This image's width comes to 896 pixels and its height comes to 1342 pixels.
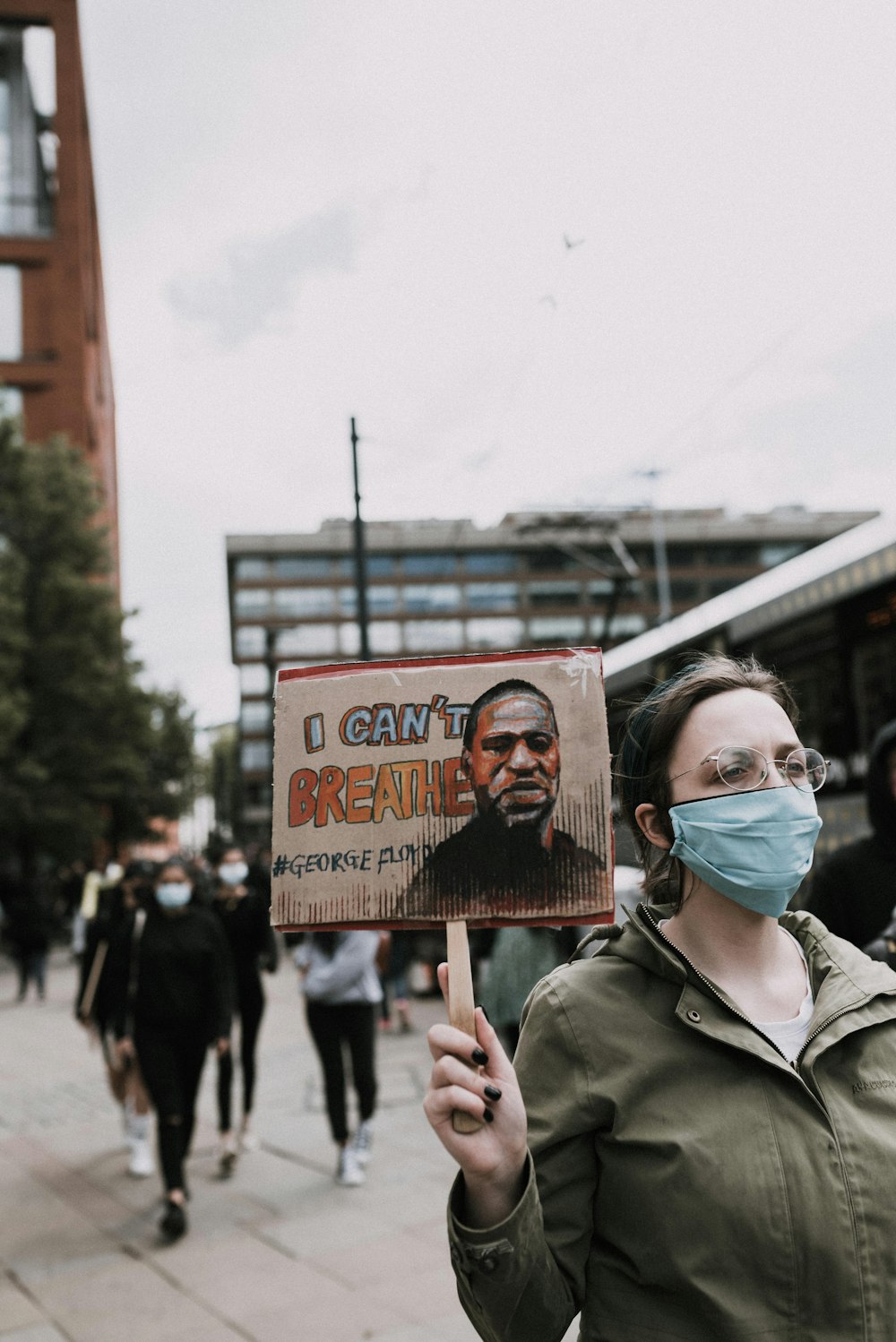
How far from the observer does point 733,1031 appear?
173 cm

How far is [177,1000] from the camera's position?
22.0 feet

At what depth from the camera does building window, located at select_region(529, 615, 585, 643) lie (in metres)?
92.9

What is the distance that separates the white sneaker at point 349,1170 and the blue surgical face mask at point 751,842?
218 inches

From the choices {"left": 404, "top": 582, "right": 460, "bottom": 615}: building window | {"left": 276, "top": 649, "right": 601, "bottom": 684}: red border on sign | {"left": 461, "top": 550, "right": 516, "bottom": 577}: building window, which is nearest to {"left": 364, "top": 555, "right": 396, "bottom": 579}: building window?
{"left": 404, "top": 582, "right": 460, "bottom": 615}: building window

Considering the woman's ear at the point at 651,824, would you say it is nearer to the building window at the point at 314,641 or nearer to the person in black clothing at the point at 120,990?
the person in black clothing at the point at 120,990

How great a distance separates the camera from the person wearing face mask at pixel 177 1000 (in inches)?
259

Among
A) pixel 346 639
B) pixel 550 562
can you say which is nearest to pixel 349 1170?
pixel 550 562

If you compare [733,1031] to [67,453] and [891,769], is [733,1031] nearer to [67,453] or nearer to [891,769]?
[891,769]

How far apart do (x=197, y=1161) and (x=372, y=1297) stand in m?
2.89

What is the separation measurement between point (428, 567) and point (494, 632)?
6.82 metres

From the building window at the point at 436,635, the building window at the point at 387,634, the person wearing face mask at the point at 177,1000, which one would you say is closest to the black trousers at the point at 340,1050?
the person wearing face mask at the point at 177,1000

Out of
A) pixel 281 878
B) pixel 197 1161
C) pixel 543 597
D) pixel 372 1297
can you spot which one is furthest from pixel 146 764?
pixel 543 597

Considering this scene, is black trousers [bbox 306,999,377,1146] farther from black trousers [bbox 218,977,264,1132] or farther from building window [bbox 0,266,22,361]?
building window [bbox 0,266,22,361]

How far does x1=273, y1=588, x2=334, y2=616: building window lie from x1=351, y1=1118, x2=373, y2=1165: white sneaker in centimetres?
9342
